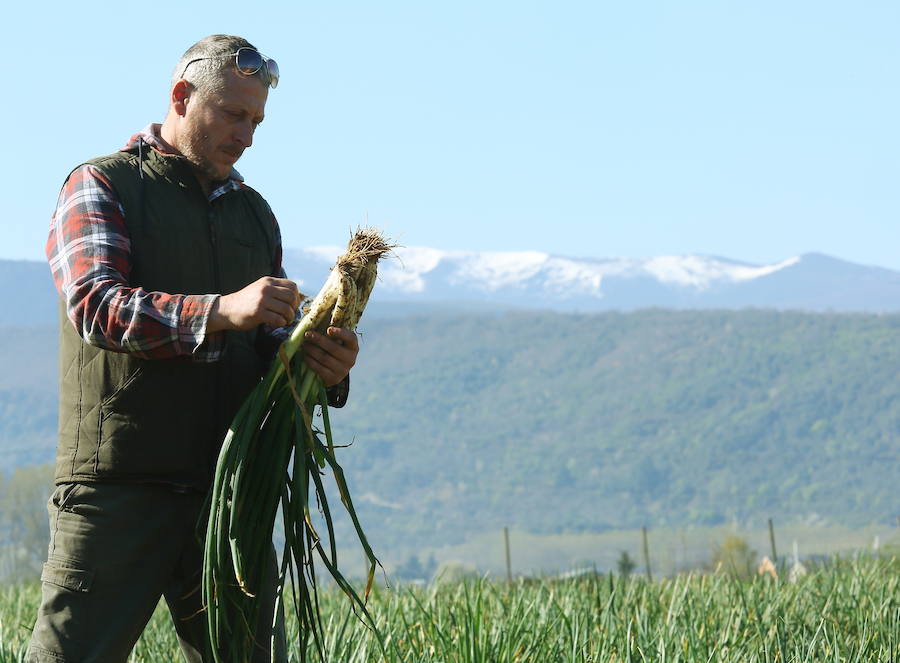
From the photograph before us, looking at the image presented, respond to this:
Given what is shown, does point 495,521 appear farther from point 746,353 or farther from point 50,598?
point 50,598

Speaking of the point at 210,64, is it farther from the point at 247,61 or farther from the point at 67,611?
the point at 67,611

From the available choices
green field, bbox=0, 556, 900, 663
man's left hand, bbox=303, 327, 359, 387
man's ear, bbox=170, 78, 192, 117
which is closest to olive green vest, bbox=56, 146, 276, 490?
man's ear, bbox=170, 78, 192, 117

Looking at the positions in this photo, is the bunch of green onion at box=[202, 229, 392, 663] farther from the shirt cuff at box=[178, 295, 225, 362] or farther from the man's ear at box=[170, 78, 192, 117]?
the man's ear at box=[170, 78, 192, 117]

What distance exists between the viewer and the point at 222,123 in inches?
108

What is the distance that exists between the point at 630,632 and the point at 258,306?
1.75 meters

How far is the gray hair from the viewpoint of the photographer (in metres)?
2.71

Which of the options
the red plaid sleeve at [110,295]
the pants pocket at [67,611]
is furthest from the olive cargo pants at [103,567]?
the red plaid sleeve at [110,295]

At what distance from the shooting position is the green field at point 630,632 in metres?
3.56

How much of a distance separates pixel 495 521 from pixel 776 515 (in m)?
31.2

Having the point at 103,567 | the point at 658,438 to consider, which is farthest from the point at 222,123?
the point at 658,438

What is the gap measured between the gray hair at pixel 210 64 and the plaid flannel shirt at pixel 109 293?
0.28 m

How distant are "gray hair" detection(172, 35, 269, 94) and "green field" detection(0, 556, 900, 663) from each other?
1243mm

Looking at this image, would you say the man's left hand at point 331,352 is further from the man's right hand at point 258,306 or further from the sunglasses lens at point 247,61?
the sunglasses lens at point 247,61

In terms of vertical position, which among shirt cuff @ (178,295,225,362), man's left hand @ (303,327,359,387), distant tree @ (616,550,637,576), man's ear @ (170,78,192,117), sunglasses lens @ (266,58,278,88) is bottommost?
distant tree @ (616,550,637,576)
